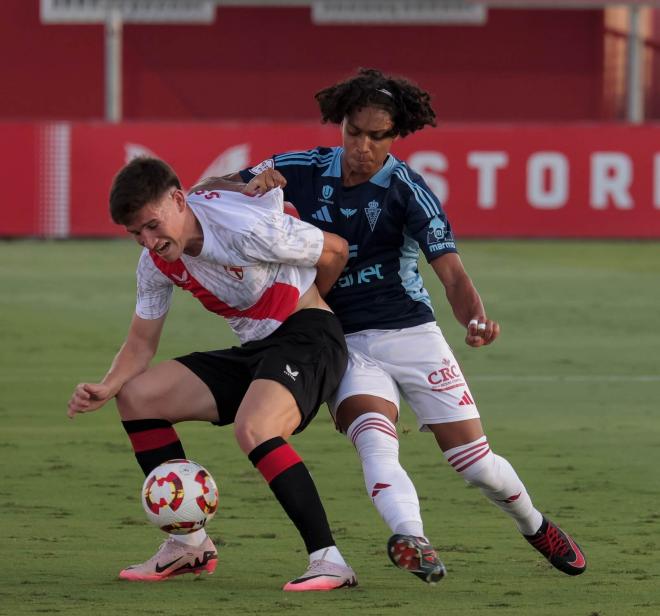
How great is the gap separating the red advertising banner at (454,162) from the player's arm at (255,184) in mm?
17200

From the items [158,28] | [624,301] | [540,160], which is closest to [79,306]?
[624,301]

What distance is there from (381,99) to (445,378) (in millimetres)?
1130

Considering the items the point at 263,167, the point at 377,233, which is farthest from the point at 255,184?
the point at 377,233

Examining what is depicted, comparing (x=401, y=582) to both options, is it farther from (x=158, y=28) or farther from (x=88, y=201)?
(x=158, y=28)

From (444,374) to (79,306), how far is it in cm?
1125

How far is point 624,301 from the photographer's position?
18.5m

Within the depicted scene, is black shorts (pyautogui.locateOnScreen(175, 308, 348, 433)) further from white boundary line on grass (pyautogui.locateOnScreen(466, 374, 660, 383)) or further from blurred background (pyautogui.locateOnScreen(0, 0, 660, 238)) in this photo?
blurred background (pyautogui.locateOnScreen(0, 0, 660, 238))

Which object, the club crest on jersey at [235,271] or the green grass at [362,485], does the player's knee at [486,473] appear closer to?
the green grass at [362,485]

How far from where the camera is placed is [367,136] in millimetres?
6918

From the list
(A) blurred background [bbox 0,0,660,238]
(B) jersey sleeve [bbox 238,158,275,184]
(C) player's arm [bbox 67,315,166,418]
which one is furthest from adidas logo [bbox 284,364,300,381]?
(A) blurred background [bbox 0,0,660,238]

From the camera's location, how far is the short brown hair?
631 cm

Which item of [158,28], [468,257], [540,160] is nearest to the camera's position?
[468,257]

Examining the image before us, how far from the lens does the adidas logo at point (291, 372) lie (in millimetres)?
6590

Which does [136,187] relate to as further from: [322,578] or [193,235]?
[322,578]
